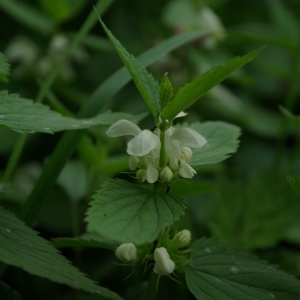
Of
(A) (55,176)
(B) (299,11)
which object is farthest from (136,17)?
(A) (55,176)

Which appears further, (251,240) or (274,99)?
(274,99)

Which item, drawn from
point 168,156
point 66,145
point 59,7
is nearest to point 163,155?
point 168,156

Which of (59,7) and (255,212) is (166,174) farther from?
(59,7)

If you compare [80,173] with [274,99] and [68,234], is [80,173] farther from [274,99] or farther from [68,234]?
[274,99]

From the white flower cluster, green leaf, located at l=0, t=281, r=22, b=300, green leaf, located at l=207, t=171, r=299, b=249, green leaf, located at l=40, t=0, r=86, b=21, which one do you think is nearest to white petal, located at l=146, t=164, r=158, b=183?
the white flower cluster

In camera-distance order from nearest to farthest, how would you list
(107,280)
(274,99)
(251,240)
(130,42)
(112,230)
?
(112,230), (251,240), (107,280), (130,42), (274,99)

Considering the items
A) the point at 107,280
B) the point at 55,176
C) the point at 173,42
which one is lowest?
the point at 107,280
